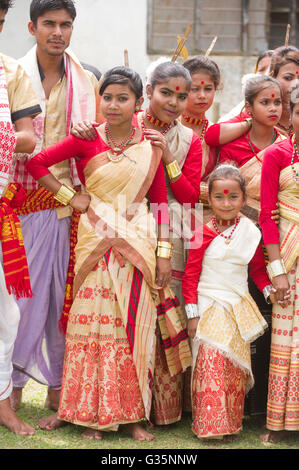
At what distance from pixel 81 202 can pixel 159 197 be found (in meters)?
0.47

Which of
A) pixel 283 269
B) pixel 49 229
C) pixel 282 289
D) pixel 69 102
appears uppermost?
pixel 69 102

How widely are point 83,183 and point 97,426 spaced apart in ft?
4.77

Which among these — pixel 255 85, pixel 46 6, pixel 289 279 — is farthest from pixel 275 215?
pixel 46 6

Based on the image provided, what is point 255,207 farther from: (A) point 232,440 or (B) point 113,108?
(A) point 232,440

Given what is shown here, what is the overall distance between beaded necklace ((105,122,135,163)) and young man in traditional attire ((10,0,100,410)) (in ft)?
1.36

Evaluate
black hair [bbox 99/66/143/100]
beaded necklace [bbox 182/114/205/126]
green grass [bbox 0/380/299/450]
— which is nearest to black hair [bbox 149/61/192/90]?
black hair [bbox 99/66/143/100]

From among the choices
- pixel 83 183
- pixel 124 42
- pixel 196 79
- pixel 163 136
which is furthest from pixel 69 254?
pixel 124 42

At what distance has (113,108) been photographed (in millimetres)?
3875

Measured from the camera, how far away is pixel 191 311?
400cm

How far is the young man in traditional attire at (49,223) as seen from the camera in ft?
14.1

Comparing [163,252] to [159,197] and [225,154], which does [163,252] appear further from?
[225,154]

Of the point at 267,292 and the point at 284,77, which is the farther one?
the point at 284,77

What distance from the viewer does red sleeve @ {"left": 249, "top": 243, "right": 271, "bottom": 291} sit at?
4.09 metres

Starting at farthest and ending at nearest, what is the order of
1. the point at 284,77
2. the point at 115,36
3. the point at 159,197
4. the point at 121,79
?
the point at 115,36, the point at 284,77, the point at 159,197, the point at 121,79
